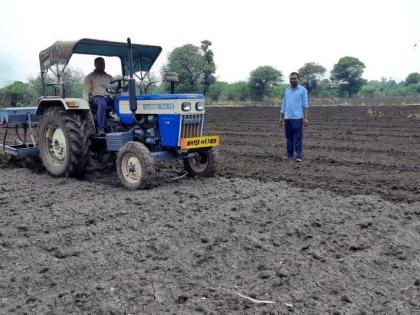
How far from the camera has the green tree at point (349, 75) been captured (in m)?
69.2

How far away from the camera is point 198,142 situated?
710 centimetres

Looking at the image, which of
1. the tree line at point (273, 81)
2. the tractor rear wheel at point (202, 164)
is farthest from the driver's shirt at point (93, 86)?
the tree line at point (273, 81)

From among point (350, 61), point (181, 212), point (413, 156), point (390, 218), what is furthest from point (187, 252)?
point (350, 61)

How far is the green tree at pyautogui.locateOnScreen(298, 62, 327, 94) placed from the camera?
65312 mm

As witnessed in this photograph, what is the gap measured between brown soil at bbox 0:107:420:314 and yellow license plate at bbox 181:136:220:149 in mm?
578

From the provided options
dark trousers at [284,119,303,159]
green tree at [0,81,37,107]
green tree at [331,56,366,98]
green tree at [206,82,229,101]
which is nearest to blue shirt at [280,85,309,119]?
dark trousers at [284,119,303,159]

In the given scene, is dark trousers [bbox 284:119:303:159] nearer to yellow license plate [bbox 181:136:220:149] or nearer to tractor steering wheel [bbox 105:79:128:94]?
yellow license plate [bbox 181:136:220:149]

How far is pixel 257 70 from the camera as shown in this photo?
62.4 metres

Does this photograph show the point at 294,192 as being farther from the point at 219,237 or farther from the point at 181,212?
the point at 219,237

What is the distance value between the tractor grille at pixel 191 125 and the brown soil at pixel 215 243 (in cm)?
74

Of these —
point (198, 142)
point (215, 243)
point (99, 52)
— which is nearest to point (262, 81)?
point (99, 52)

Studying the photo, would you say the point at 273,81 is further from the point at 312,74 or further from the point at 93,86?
the point at 93,86

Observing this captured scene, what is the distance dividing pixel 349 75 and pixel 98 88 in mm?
66202

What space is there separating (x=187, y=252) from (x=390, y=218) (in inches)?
97.2
